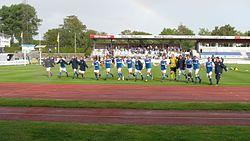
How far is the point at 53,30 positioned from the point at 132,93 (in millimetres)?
106444

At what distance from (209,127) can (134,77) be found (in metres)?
21.6

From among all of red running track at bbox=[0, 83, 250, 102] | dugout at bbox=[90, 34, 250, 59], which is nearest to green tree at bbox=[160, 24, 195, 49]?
dugout at bbox=[90, 34, 250, 59]

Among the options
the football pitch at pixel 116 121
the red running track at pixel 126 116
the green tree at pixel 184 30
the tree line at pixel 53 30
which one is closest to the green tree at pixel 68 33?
the tree line at pixel 53 30

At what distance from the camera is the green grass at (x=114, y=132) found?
1112 cm

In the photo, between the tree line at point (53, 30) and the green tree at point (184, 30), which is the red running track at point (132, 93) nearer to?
the tree line at point (53, 30)

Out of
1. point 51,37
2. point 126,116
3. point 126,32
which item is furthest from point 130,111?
point 126,32

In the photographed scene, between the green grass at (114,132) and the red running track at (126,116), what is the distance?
1454 mm

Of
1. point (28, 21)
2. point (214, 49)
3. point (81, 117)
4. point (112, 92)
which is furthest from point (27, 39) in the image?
point (81, 117)

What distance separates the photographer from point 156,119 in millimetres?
15078

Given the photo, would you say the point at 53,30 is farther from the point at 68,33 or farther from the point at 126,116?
the point at 126,116

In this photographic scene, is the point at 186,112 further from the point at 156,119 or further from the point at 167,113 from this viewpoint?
the point at 156,119

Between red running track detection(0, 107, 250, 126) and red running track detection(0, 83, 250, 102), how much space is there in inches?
160

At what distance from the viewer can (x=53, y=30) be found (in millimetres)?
126938

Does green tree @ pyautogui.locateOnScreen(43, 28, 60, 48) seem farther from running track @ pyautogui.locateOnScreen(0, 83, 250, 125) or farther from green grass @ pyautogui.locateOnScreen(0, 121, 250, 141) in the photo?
green grass @ pyautogui.locateOnScreen(0, 121, 250, 141)
